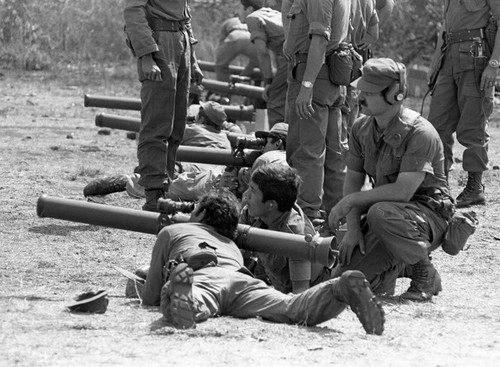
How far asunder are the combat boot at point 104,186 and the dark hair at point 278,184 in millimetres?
3076

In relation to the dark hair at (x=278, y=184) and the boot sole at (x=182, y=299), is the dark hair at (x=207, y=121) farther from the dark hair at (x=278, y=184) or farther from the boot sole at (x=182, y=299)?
the boot sole at (x=182, y=299)

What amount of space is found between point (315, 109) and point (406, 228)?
1803 mm

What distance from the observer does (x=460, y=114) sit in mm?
9562

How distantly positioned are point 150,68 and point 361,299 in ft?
10.1

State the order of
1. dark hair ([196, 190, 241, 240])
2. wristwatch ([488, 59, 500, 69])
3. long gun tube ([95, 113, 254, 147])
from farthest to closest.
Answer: long gun tube ([95, 113, 254, 147]) → wristwatch ([488, 59, 500, 69]) → dark hair ([196, 190, 241, 240])

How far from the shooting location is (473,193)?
9547 millimetres

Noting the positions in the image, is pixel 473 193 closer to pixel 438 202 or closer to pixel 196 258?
pixel 438 202

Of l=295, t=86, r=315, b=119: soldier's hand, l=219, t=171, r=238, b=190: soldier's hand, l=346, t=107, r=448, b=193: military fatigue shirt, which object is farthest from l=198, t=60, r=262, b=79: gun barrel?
l=346, t=107, r=448, b=193: military fatigue shirt

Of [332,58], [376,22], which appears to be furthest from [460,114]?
[332,58]

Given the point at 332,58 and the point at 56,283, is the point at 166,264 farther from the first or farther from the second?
the point at 332,58

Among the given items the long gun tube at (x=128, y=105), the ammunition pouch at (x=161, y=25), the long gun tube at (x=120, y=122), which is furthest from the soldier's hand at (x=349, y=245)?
the long gun tube at (x=128, y=105)

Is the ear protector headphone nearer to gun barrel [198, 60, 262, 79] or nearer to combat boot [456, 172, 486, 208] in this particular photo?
combat boot [456, 172, 486, 208]

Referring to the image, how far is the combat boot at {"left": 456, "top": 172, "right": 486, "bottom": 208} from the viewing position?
951 cm

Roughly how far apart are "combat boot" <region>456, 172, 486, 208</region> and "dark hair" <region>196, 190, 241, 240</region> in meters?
3.88
